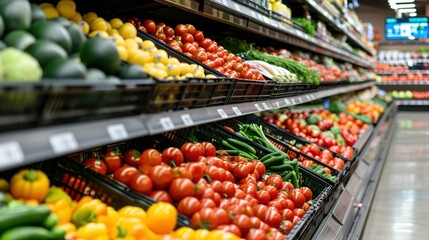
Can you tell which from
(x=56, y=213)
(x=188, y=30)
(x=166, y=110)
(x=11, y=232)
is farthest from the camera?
(x=188, y=30)

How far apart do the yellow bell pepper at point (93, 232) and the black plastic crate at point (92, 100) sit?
32cm

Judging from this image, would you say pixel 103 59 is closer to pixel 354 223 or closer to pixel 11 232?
pixel 11 232

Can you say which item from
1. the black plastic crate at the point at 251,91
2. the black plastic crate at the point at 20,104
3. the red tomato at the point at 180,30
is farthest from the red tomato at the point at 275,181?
the black plastic crate at the point at 20,104

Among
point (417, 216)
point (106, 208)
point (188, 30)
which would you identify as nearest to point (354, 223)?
point (417, 216)

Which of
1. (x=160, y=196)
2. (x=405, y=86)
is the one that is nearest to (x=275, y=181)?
(x=160, y=196)

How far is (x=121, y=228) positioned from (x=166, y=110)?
450 mm

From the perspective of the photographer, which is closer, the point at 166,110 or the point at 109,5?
the point at 166,110

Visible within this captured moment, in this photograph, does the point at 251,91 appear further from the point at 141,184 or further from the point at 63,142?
the point at 63,142

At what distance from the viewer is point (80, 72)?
139 cm

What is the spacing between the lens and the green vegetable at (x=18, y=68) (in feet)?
4.23

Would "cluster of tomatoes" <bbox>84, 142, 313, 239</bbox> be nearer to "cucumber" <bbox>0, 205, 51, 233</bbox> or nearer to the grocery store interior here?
the grocery store interior

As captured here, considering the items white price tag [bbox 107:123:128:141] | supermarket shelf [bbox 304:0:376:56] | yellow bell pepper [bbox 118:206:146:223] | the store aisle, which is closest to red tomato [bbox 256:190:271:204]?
yellow bell pepper [bbox 118:206:146:223]

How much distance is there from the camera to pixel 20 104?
1.14 m

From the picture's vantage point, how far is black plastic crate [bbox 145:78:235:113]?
1.74 m
